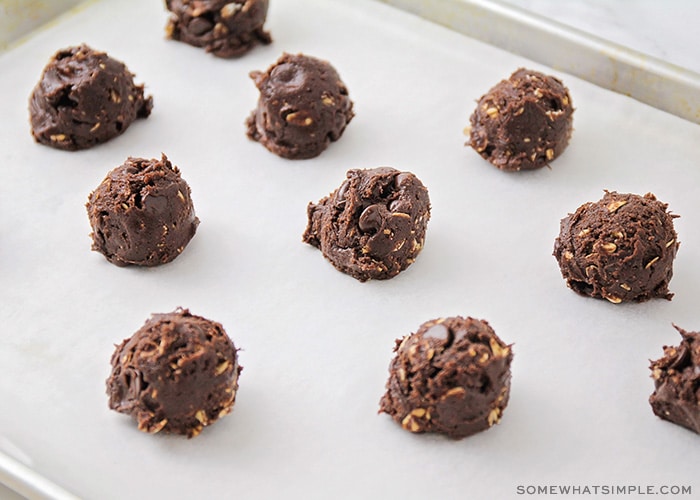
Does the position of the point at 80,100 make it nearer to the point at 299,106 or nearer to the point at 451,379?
the point at 299,106

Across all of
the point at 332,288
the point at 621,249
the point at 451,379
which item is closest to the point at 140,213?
the point at 332,288

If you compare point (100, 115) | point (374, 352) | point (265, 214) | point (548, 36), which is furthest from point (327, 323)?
point (548, 36)

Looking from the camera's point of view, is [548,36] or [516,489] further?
[548,36]

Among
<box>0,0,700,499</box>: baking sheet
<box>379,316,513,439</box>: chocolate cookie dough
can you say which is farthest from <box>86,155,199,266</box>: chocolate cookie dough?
<box>379,316,513,439</box>: chocolate cookie dough

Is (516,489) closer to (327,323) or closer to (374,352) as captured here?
Result: (374,352)

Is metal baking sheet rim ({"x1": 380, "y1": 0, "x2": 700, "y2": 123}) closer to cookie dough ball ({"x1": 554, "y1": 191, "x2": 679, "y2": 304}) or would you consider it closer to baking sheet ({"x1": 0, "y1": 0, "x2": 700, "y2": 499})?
baking sheet ({"x1": 0, "y1": 0, "x2": 700, "y2": 499})

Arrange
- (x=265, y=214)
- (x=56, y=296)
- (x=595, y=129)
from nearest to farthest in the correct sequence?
(x=56, y=296), (x=265, y=214), (x=595, y=129)

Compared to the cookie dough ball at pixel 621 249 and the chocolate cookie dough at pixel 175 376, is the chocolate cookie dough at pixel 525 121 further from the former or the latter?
the chocolate cookie dough at pixel 175 376
